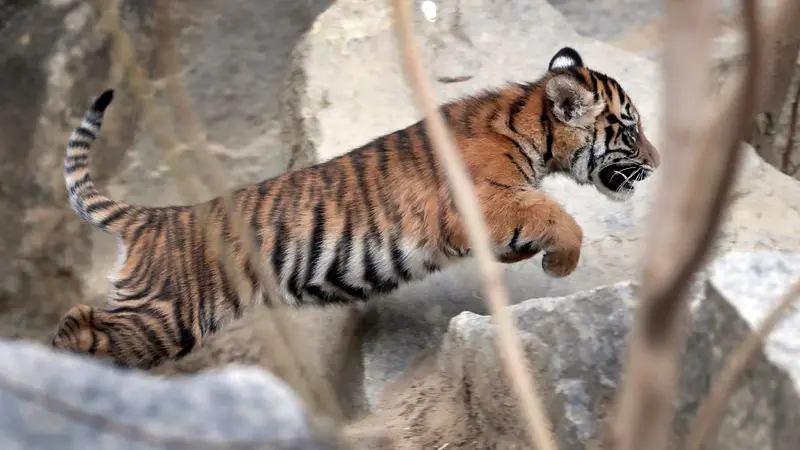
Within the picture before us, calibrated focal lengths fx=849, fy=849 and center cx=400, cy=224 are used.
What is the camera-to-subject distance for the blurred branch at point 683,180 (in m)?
0.49

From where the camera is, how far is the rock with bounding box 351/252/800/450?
139 centimetres

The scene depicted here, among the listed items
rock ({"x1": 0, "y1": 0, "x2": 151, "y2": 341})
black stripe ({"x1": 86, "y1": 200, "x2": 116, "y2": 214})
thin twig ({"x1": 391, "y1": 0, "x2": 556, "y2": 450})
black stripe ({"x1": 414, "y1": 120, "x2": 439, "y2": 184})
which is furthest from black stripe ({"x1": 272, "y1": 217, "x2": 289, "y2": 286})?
thin twig ({"x1": 391, "y1": 0, "x2": 556, "y2": 450})

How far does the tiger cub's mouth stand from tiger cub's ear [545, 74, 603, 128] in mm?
208

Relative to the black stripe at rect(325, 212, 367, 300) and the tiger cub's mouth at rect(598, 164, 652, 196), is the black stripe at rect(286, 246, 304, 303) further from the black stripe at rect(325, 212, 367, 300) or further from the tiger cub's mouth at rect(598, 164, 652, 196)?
the tiger cub's mouth at rect(598, 164, 652, 196)

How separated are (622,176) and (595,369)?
138cm

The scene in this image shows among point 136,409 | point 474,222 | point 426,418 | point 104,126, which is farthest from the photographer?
point 104,126

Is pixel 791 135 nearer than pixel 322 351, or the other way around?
pixel 322 351

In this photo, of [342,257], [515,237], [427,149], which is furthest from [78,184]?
[515,237]

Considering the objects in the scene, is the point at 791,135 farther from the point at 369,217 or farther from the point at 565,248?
the point at 369,217

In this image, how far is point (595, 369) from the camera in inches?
75.9

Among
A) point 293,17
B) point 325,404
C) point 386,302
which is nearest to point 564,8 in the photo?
point 293,17

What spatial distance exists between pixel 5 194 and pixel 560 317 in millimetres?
3049

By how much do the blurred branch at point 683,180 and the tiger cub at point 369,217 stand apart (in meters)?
→ 2.30

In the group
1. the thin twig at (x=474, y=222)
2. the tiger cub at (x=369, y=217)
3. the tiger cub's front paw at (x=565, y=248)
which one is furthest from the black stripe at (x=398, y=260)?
the thin twig at (x=474, y=222)
